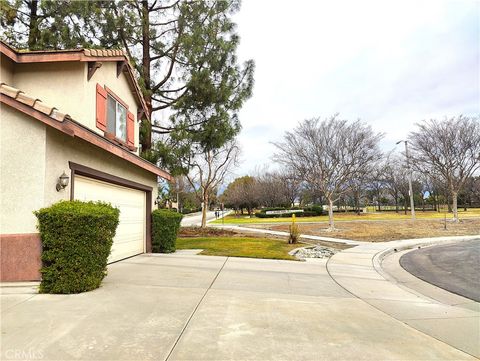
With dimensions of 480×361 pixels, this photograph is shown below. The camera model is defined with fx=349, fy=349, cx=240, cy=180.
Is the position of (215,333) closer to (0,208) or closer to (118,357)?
(118,357)

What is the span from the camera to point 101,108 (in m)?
10.2

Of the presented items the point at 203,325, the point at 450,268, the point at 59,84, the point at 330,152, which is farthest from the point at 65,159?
the point at 330,152

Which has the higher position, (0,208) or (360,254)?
(0,208)

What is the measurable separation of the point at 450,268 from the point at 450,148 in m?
21.7

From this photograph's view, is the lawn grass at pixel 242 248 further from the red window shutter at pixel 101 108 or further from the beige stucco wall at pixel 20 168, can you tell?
the beige stucco wall at pixel 20 168

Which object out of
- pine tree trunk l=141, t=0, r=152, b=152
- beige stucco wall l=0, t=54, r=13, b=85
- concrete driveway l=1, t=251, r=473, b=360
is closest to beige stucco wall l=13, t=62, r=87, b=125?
beige stucco wall l=0, t=54, r=13, b=85

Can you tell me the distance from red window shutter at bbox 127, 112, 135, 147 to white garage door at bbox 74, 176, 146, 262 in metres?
2.00

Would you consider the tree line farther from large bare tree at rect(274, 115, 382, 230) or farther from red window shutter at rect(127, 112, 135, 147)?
red window shutter at rect(127, 112, 135, 147)

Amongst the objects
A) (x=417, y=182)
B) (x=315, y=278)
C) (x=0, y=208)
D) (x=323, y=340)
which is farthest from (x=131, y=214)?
(x=417, y=182)

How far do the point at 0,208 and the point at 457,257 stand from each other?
14.3 m

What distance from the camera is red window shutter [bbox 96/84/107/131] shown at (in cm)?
997

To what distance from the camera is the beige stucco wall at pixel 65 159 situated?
666cm

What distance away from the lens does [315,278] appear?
8906mm

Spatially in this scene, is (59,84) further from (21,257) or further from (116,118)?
(21,257)
